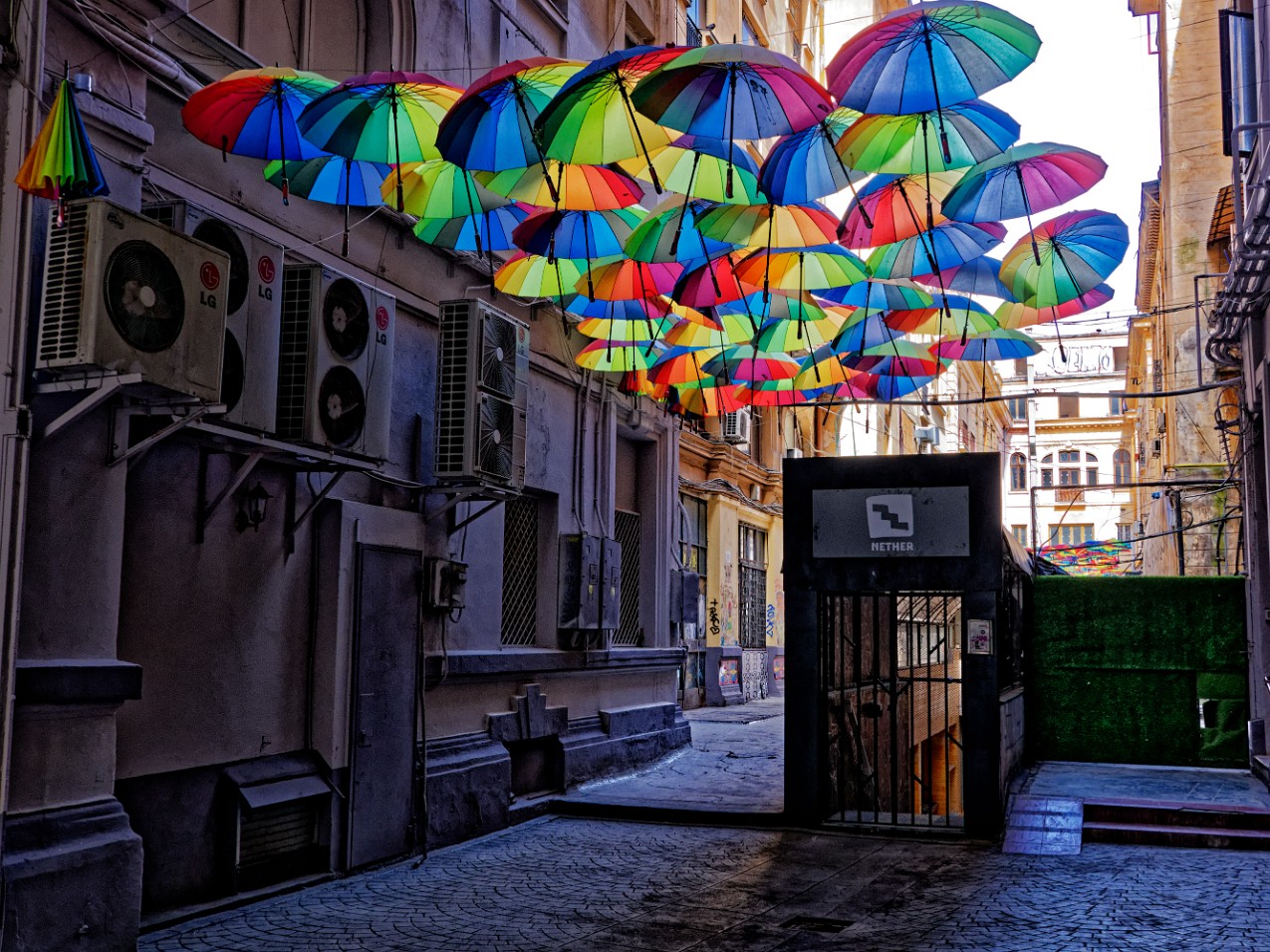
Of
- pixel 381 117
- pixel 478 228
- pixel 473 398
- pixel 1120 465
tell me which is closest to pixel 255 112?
pixel 381 117

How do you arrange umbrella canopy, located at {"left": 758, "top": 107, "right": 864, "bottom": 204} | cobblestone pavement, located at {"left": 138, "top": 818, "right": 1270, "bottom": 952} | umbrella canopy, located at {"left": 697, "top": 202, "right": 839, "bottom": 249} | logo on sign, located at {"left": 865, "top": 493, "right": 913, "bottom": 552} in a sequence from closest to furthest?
cobblestone pavement, located at {"left": 138, "top": 818, "right": 1270, "bottom": 952}
umbrella canopy, located at {"left": 758, "top": 107, "right": 864, "bottom": 204}
umbrella canopy, located at {"left": 697, "top": 202, "right": 839, "bottom": 249}
logo on sign, located at {"left": 865, "top": 493, "right": 913, "bottom": 552}

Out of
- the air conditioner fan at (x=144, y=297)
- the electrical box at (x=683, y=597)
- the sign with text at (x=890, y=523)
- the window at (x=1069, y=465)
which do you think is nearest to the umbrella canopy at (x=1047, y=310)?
the sign with text at (x=890, y=523)

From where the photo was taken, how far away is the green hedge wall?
1819cm

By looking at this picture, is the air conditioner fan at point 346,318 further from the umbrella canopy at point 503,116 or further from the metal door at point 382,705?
the metal door at point 382,705

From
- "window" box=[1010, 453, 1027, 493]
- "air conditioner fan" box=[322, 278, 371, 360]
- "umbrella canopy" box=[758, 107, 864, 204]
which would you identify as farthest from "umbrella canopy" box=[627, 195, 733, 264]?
"window" box=[1010, 453, 1027, 493]

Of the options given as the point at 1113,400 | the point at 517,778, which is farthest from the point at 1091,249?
the point at 1113,400

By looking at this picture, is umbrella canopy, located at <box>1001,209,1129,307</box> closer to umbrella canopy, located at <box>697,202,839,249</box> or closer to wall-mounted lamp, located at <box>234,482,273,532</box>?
umbrella canopy, located at <box>697,202,839,249</box>

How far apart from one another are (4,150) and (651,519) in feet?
39.1

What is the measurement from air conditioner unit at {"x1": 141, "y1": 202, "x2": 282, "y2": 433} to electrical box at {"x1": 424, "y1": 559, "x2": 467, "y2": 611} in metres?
2.97

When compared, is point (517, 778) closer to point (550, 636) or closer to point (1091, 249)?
point (550, 636)

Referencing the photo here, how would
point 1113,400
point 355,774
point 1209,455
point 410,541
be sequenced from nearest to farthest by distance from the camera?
1. point 355,774
2. point 410,541
3. point 1209,455
4. point 1113,400

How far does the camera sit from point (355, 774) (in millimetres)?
10188

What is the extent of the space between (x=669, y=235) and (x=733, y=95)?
9.59 feet

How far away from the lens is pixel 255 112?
27.9 feet
